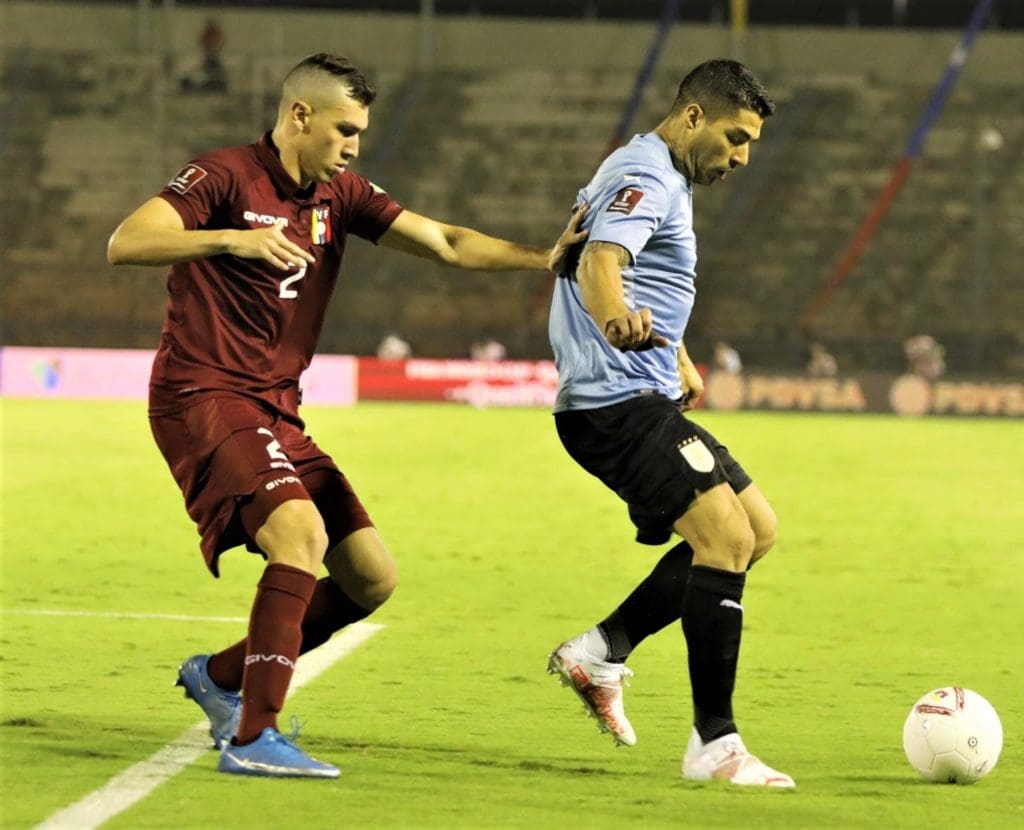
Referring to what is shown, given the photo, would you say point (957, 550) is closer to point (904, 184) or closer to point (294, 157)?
point (294, 157)

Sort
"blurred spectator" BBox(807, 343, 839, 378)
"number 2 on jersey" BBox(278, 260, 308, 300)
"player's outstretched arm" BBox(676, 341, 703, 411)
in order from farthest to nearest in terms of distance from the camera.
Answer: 1. "blurred spectator" BBox(807, 343, 839, 378)
2. "player's outstretched arm" BBox(676, 341, 703, 411)
3. "number 2 on jersey" BBox(278, 260, 308, 300)

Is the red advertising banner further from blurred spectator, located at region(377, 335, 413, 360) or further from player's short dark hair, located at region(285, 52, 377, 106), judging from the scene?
player's short dark hair, located at region(285, 52, 377, 106)

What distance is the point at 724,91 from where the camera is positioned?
6.11m

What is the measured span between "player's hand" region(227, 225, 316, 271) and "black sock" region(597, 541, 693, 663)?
64.3 inches

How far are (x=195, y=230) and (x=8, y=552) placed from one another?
701 cm

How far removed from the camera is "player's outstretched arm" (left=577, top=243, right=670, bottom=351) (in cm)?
559

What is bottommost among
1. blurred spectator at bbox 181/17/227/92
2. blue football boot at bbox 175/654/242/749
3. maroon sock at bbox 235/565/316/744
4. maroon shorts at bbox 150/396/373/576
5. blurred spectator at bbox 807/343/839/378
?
blurred spectator at bbox 807/343/839/378

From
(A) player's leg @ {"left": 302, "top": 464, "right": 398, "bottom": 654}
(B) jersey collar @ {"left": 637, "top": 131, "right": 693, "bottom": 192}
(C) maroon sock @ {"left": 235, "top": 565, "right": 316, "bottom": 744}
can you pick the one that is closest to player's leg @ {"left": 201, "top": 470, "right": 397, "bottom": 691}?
(A) player's leg @ {"left": 302, "top": 464, "right": 398, "bottom": 654}

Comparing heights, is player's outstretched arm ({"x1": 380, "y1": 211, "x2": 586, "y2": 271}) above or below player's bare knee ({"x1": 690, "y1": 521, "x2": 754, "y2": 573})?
above

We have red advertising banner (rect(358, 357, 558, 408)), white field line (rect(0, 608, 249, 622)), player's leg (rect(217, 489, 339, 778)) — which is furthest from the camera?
red advertising banner (rect(358, 357, 558, 408))

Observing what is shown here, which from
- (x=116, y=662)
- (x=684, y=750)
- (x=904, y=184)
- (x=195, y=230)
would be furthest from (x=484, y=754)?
(x=904, y=184)

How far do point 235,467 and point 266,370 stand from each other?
1.42ft

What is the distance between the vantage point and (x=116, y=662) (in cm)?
816

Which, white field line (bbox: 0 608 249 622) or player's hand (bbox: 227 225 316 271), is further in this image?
white field line (bbox: 0 608 249 622)
